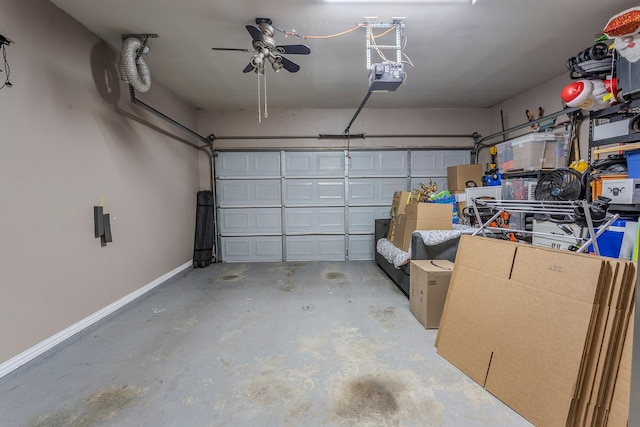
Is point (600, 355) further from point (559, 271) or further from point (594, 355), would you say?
point (559, 271)

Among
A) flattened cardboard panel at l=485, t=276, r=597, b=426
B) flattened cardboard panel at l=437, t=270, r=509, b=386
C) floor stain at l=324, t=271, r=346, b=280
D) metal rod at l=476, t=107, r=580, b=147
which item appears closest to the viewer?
flattened cardboard panel at l=485, t=276, r=597, b=426

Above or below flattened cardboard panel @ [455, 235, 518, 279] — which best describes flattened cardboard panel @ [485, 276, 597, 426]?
below

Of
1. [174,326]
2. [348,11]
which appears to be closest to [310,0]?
[348,11]

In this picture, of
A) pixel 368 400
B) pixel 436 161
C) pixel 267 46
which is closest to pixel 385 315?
pixel 368 400

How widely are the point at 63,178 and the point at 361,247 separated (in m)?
4.18

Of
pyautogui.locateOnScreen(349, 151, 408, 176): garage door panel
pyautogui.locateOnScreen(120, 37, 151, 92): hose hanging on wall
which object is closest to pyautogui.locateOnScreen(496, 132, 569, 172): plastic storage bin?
pyautogui.locateOnScreen(349, 151, 408, 176): garage door panel

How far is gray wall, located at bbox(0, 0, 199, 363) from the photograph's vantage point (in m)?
1.82

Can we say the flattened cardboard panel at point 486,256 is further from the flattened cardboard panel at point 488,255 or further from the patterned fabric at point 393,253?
the patterned fabric at point 393,253

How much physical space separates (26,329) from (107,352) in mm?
535

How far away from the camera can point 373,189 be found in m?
4.97

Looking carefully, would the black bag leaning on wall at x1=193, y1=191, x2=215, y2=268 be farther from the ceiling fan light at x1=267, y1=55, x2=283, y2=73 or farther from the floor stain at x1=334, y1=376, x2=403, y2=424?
the floor stain at x1=334, y1=376, x2=403, y2=424

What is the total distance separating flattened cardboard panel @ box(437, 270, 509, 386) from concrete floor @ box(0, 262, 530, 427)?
0.09m

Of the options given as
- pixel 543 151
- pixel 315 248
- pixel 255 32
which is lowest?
pixel 315 248

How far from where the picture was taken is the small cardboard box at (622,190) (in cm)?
201
